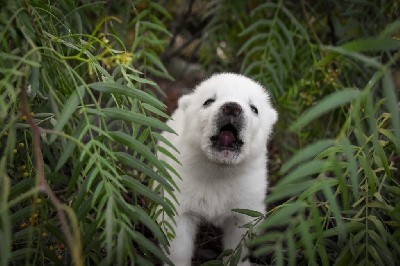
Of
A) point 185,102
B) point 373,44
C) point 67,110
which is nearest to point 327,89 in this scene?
point 185,102

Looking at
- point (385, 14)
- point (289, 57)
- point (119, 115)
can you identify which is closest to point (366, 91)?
point (119, 115)

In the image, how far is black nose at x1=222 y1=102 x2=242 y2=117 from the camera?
10.1ft

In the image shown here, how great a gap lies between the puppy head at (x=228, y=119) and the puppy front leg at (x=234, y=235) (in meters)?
0.51

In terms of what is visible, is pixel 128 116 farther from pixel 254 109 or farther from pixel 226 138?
pixel 254 109

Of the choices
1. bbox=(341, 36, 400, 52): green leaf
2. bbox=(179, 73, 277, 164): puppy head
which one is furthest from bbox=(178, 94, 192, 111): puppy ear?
bbox=(341, 36, 400, 52): green leaf

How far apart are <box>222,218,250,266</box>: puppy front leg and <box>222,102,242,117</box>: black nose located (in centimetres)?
79

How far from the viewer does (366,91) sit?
1832 mm

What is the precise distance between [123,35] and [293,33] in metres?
1.45

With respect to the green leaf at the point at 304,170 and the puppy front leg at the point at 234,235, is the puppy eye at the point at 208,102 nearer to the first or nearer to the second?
the puppy front leg at the point at 234,235

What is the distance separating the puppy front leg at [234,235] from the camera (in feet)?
11.5

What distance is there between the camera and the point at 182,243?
132 inches

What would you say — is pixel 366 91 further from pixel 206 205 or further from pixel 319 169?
pixel 206 205

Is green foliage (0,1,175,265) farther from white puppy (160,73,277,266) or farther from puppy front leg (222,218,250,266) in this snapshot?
puppy front leg (222,218,250,266)

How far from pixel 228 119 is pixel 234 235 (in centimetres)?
92
